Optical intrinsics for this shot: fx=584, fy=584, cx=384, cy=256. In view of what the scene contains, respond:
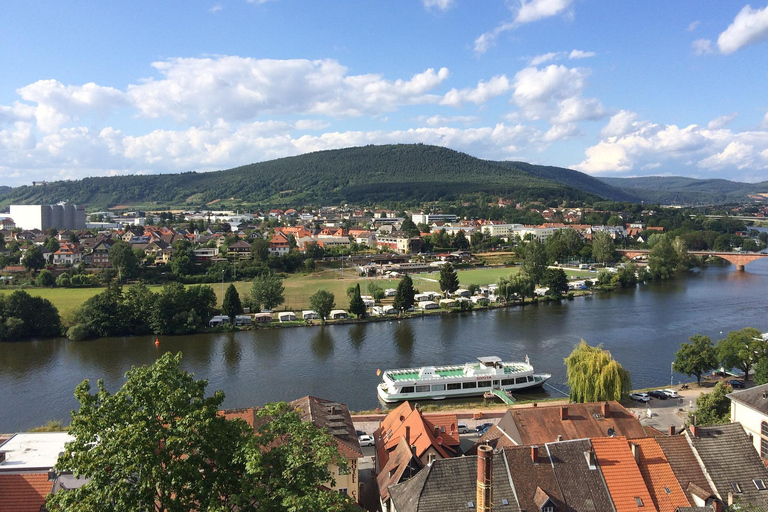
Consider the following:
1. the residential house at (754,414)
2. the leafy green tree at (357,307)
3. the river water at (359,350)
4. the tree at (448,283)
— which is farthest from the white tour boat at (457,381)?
the tree at (448,283)

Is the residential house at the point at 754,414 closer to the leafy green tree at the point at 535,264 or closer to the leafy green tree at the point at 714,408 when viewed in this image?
the leafy green tree at the point at 714,408

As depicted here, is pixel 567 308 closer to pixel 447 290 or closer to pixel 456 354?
pixel 447 290

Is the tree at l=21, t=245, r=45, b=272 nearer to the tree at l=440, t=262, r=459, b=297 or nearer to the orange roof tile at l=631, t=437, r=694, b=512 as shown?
the tree at l=440, t=262, r=459, b=297

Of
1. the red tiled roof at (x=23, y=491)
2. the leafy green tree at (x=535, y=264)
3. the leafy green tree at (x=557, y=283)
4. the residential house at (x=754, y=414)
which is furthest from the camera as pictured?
the leafy green tree at (x=535, y=264)

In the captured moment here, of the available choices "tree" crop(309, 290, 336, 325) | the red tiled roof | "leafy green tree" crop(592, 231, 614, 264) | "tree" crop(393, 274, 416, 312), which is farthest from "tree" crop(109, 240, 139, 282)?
"leafy green tree" crop(592, 231, 614, 264)

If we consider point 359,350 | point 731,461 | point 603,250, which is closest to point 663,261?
point 603,250

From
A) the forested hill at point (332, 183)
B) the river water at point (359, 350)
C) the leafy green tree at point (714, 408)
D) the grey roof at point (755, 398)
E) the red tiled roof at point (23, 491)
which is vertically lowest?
the river water at point (359, 350)
